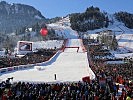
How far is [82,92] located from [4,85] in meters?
6.11

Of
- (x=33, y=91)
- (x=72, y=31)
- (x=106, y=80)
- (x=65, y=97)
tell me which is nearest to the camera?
(x=65, y=97)

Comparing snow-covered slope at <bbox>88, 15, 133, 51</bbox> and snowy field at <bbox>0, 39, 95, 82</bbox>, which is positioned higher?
snow-covered slope at <bbox>88, 15, 133, 51</bbox>

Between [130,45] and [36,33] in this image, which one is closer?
[130,45]

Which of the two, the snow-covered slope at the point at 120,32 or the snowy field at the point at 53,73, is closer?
the snowy field at the point at 53,73

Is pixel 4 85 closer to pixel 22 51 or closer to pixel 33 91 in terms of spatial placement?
pixel 33 91

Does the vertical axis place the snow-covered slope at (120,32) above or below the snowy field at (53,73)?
above

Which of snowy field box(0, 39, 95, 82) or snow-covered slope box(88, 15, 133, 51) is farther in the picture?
snow-covered slope box(88, 15, 133, 51)

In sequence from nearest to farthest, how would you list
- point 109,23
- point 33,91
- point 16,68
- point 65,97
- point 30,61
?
point 65,97 → point 33,91 → point 16,68 → point 30,61 → point 109,23

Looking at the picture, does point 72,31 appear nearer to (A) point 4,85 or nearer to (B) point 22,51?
(B) point 22,51

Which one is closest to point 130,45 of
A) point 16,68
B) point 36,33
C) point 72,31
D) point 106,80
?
point 72,31

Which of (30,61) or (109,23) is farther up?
(109,23)

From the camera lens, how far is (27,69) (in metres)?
46.5

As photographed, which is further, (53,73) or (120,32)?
(120,32)

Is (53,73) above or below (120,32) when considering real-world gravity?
below
